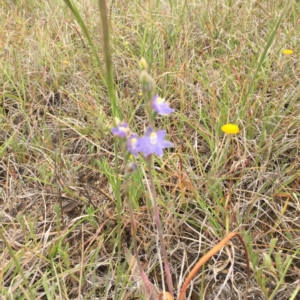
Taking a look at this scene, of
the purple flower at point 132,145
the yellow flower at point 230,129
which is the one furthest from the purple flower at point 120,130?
the yellow flower at point 230,129

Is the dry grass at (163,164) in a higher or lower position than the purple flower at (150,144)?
lower

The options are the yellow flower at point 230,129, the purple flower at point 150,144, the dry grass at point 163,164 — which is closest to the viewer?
the purple flower at point 150,144

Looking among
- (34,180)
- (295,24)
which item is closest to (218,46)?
(295,24)

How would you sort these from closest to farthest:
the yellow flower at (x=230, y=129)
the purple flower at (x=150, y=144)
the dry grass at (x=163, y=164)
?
the purple flower at (x=150, y=144)
the dry grass at (x=163, y=164)
the yellow flower at (x=230, y=129)

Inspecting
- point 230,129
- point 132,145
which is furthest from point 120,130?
Result: point 230,129

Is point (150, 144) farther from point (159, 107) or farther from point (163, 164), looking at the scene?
point (163, 164)

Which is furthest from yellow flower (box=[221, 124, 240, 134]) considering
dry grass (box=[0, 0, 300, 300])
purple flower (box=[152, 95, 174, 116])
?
purple flower (box=[152, 95, 174, 116])

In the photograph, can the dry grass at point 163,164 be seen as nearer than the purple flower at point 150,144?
No

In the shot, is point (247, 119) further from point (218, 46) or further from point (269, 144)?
point (218, 46)

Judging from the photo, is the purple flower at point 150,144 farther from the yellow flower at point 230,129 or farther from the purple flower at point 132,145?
the yellow flower at point 230,129
